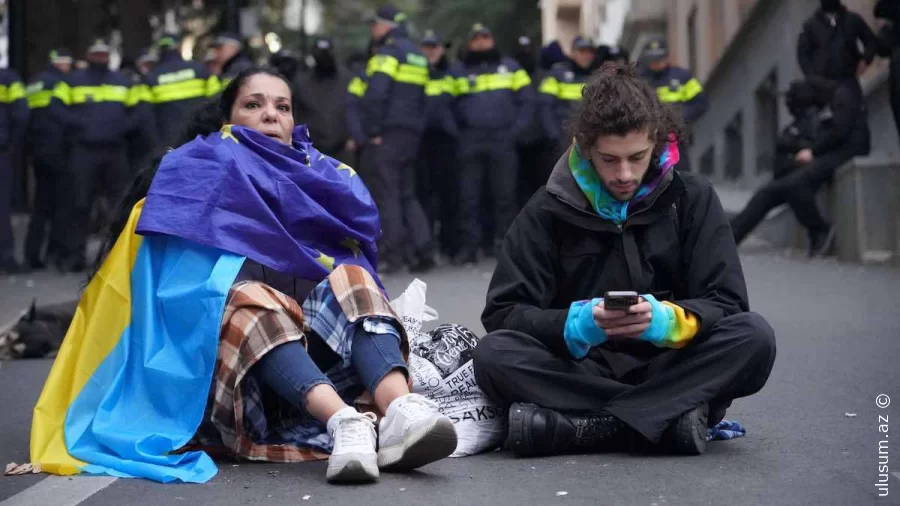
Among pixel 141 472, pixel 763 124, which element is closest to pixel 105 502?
pixel 141 472

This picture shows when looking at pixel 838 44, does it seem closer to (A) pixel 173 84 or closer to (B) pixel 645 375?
(A) pixel 173 84

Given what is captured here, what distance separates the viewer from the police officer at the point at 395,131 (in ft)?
45.9

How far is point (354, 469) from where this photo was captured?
15.2ft

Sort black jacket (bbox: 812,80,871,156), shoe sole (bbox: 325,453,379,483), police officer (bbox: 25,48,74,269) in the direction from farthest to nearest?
1. police officer (bbox: 25,48,74,269)
2. black jacket (bbox: 812,80,871,156)
3. shoe sole (bbox: 325,453,379,483)

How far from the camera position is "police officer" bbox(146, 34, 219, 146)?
1451 cm

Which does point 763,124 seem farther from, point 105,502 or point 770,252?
point 105,502

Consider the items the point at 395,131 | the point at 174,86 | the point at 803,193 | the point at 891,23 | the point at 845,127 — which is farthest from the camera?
the point at 174,86

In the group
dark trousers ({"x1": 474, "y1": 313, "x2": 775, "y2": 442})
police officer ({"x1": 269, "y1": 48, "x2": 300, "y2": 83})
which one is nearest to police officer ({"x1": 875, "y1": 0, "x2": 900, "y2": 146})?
police officer ({"x1": 269, "y1": 48, "x2": 300, "y2": 83})

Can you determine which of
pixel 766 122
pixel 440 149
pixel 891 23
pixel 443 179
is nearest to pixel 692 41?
pixel 766 122

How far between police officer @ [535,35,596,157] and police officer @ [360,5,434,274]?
148 cm

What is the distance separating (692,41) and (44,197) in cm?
1780

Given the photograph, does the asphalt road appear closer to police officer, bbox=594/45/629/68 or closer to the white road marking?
the white road marking

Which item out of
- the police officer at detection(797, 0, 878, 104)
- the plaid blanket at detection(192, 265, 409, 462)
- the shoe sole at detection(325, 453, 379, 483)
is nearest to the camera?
the shoe sole at detection(325, 453, 379, 483)

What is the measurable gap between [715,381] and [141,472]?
6.36 feet
